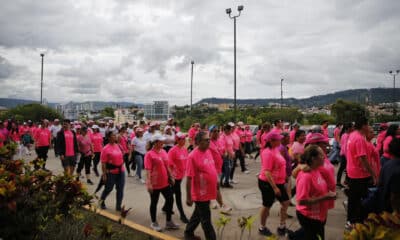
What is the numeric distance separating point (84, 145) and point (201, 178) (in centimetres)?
661

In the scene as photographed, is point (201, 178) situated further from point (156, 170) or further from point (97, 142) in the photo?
point (97, 142)

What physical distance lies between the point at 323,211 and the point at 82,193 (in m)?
2.89

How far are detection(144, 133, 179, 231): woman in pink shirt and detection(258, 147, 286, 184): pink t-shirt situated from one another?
1.71 meters

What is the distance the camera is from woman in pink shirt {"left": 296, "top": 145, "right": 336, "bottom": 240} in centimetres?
384

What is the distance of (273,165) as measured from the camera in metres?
5.55

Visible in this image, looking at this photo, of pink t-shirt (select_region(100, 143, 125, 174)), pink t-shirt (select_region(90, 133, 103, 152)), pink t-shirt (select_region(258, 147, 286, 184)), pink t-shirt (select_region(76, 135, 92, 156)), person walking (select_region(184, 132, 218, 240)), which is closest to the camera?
person walking (select_region(184, 132, 218, 240))

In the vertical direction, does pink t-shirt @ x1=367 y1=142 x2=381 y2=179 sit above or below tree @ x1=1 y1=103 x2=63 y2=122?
below

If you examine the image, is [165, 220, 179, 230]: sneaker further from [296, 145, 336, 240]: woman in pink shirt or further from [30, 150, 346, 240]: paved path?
[296, 145, 336, 240]: woman in pink shirt

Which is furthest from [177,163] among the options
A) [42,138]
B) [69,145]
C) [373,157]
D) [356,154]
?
[42,138]

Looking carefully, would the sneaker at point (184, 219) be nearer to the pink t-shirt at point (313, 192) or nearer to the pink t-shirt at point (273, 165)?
the pink t-shirt at point (273, 165)

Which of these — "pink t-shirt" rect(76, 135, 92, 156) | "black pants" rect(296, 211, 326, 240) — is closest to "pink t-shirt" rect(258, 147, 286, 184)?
"black pants" rect(296, 211, 326, 240)

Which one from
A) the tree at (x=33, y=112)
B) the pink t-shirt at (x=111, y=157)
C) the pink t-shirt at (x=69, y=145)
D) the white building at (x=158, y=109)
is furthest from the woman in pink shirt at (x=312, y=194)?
the white building at (x=158, y=109)

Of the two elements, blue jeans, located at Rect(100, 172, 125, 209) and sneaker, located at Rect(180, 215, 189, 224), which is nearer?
sneaker, located at Rect(180, 215, 189, 224)

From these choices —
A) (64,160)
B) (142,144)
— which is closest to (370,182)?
(142,144)
